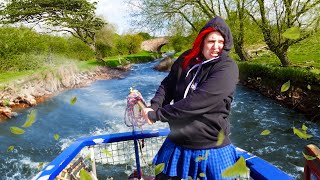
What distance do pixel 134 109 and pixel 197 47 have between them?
2.65 ft

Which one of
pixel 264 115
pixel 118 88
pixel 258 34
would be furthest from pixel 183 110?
pixel 118 88

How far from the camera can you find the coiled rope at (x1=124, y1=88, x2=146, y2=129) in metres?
2.61

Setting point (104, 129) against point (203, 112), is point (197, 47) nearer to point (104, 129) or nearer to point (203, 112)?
point (203, 112)

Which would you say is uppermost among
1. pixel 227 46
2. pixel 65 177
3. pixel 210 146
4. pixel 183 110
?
pixel 227 46

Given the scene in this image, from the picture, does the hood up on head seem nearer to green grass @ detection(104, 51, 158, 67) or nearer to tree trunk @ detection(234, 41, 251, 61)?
tree trunk @ detection(234, 41, 251, 61)

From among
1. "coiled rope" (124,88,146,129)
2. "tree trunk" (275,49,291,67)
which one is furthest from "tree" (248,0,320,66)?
"coiled rope" (124,88,146,129)

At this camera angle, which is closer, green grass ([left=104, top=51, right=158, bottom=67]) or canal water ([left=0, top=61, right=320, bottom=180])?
canal water ([left=0, top=61, right=320, bottom=180])

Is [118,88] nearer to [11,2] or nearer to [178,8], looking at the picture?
[178,8]

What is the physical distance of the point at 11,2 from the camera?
105 feet

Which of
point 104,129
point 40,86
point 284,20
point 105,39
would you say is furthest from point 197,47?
point 105,39

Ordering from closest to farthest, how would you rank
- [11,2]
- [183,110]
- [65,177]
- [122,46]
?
[183,110], [65,177], [11,2], [122,46]

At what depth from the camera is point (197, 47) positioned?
7.36 feet

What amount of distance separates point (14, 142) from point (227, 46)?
946 centimetres

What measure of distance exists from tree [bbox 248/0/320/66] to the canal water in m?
2.74
